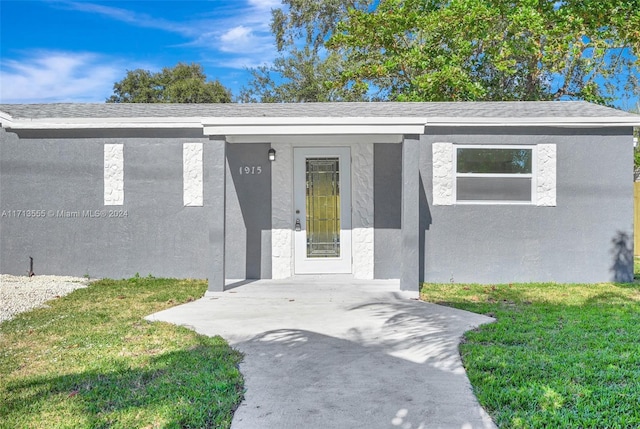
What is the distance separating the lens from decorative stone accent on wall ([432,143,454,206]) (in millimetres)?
9109

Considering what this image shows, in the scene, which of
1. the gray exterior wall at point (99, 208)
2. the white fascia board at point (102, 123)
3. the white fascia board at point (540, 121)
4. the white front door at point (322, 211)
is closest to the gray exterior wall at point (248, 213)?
the gray exterior wall at point (99, 208)

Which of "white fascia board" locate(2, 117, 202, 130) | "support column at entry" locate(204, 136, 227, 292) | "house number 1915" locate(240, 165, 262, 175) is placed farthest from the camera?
"house number 1915" locate(240, 165, 262, 175)

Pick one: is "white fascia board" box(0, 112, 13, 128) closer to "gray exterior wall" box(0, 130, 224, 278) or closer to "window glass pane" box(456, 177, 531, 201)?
"gray exterior wall" box(0, 130, 224, 278)

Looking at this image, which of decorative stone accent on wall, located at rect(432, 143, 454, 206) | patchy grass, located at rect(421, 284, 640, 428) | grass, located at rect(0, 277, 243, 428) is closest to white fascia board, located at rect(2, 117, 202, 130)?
grass, located at rect(0, 277, 243, 428)

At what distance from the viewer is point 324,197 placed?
942 cm

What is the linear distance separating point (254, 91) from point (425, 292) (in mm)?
24345

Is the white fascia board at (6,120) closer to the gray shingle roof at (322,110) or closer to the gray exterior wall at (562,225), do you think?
the gray shingle roof at (322,110)

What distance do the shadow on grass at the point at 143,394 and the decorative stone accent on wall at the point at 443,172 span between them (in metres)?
5.62

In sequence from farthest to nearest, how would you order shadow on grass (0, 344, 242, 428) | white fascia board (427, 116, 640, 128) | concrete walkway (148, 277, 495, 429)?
white fascia board (427, 116, 640, 128) < concrete walkway (148, 277, 495, 429) < shadow on grass (0, 344, 242, 428)

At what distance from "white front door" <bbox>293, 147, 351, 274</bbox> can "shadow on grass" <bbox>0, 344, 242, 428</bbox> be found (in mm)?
4798

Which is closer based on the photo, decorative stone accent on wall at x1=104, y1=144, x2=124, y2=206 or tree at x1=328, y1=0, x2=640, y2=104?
decorative stone accent on wall at x1=104, y1=144, x2=124, y2=206

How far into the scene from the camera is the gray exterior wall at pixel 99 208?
9.45 meters

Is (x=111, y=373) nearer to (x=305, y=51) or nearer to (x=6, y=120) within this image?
(x=6, y=120)

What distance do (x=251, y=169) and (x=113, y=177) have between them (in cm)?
259
